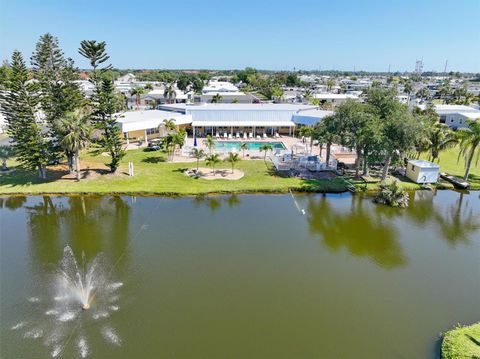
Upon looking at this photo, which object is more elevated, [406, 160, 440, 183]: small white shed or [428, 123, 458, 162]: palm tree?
[428, 123, 458, 162]: palm tree

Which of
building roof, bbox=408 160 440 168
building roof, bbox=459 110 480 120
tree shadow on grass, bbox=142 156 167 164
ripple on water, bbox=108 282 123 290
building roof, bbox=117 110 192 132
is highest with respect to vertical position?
building roof, bbox=459 110 480 120

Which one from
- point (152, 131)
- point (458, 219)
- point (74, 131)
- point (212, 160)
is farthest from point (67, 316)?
point (152, 131)

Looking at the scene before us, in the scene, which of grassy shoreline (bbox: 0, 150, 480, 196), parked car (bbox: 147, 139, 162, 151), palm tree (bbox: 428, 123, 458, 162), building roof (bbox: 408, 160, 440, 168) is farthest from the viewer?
parked car (bbox: 147, 139, 162, 151)

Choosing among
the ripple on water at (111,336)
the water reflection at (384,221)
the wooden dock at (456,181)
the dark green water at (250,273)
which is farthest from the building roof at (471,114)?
the ripple on water at (111,336)

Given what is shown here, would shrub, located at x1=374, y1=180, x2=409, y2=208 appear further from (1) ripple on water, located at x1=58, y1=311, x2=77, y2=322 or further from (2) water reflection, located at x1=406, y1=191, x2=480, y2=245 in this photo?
(1) ripple on water, located at x1=58, y1=311, x2=77, y2=322

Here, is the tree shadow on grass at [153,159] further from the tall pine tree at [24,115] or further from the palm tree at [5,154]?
the palm tree at [5,154]

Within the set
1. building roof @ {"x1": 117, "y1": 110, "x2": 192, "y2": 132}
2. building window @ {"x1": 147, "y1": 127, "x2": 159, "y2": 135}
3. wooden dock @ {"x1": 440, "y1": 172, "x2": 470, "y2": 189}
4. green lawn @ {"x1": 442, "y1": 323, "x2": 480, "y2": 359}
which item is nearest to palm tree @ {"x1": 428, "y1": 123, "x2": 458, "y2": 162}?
wooden dock @ {"x1": 440, "y1": 172, "x2": 470, "y2": 189}
